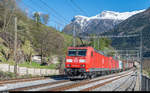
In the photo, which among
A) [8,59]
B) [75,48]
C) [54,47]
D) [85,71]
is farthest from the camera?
[54,47]

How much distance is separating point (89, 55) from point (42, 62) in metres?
23.0

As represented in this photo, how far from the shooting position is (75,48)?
22.4 meters

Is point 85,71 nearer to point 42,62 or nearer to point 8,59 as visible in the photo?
point 8,59

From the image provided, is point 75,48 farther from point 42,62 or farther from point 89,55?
point 42,62

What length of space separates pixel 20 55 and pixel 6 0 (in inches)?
420

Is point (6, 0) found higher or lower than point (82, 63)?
higher

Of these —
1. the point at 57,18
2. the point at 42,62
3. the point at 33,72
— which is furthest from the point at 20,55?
the point at 57,18

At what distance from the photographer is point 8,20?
40.4 m

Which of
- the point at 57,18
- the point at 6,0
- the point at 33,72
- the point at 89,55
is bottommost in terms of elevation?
the point at 33,72

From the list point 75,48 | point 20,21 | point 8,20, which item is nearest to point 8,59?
point 8,20

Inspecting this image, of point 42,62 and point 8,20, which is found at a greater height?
point 8,20

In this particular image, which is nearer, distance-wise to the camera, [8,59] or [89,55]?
[89,55]

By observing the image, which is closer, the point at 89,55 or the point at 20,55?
the point at 89,55

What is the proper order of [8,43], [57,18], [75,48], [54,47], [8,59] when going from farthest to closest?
[54,47], [8,43], [8,59], [57,18], [75,48]
